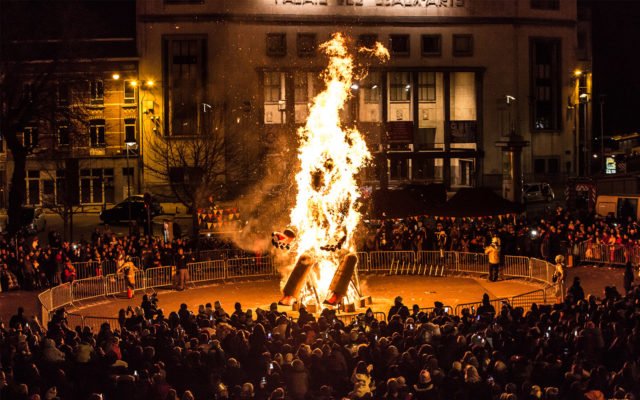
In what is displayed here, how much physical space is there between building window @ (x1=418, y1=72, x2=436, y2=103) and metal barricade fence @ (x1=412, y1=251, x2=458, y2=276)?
3229 centimetres

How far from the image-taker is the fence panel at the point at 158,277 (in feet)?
88.7

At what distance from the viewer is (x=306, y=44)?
58.1 m

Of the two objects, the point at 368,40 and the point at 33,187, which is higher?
the point at 368,40

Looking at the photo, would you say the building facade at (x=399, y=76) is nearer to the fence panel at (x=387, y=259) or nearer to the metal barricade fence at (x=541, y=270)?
the fence panel at (x=387, y=259)

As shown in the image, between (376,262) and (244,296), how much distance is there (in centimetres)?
683

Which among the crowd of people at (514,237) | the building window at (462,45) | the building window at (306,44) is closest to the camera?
the crowd of people at (514,237)

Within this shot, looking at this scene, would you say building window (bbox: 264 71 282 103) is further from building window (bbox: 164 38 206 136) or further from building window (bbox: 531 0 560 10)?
building window (bbox: 531 0 560 10)

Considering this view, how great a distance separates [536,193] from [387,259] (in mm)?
24660

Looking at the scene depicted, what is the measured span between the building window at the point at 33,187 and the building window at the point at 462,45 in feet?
105

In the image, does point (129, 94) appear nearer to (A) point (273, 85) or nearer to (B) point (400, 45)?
(A) point (273, 85)

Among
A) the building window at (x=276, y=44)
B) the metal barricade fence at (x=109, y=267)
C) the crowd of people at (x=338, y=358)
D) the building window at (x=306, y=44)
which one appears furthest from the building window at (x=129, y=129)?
the crowd of people at (x=338, y=358)

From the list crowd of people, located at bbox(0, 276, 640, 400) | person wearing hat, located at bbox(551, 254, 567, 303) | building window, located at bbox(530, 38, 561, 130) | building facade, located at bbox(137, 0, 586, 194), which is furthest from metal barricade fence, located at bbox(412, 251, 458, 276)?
building window, located at bbox(530, 38, 561, 130)

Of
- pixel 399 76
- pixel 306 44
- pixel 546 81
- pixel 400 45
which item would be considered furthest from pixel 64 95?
pixel 546 81

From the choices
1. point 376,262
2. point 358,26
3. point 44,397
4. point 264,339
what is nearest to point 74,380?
point 44,397
